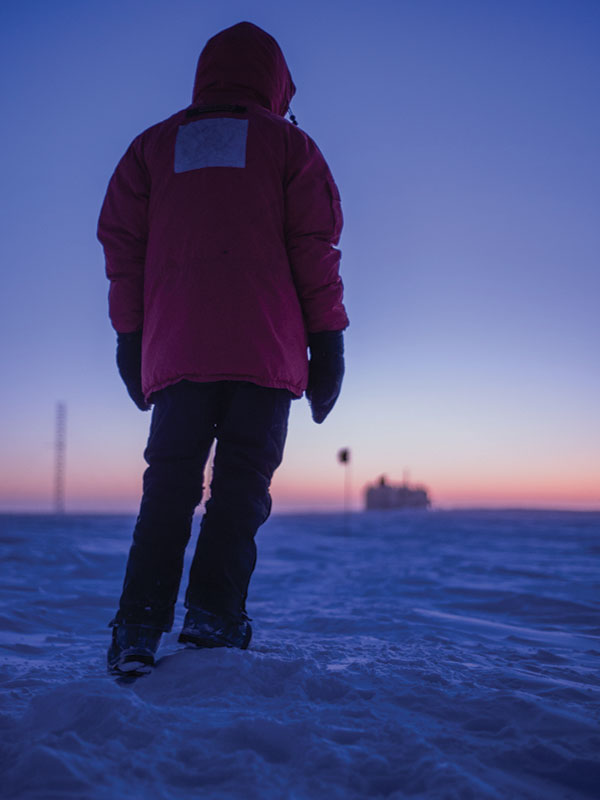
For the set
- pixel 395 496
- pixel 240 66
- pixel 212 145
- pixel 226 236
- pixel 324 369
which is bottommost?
pixel 395 496

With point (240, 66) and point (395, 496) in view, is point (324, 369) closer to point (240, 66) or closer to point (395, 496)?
point (240, 66)

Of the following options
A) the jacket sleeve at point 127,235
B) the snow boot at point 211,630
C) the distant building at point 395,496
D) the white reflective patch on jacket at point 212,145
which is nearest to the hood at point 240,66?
the white reflective patch on jacket at point 212,145

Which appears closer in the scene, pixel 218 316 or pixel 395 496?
pixel 218 316

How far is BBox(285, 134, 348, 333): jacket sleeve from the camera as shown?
178 centimetres

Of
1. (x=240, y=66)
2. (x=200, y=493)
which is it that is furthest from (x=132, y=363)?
(x=240, y=66)

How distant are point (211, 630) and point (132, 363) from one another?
0.97 meters

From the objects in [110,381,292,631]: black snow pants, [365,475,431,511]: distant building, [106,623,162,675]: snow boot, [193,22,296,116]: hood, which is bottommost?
[365,475,431,511]: distant building

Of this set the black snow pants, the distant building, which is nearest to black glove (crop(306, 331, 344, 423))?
the black snow pants

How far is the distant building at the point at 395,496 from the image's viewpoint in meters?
38.0

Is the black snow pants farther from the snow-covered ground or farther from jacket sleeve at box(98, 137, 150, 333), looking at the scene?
jacket sleeve at box(98, 137, 150, 333)

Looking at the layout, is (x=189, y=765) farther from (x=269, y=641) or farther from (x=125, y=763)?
(x=269, y=641)

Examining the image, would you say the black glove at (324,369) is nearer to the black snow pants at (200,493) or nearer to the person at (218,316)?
the person at (218,316)

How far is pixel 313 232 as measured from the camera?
1.78 meters

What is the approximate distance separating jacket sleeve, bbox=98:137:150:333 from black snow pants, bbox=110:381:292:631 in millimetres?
373
